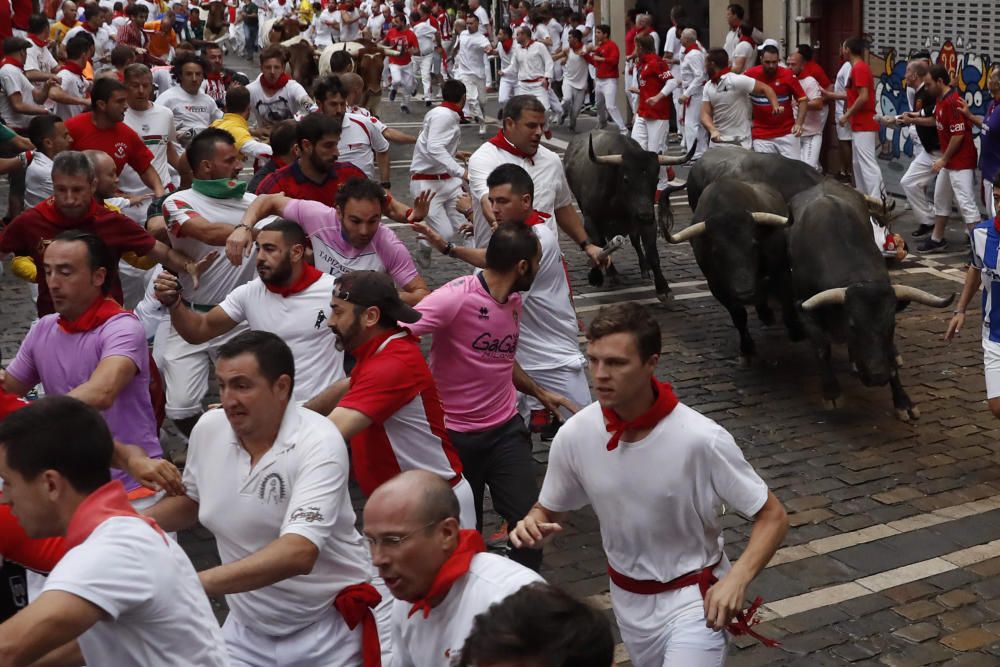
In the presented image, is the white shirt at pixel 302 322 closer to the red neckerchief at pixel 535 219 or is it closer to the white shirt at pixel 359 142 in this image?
the red neckerchief at pixel 535 219

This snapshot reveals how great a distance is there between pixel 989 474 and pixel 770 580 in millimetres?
2350

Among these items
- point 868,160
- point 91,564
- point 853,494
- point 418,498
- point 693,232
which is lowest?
point 853,494

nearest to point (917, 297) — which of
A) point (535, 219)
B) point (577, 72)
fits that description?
point (535, 219)

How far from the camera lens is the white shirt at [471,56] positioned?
2720 centimetres

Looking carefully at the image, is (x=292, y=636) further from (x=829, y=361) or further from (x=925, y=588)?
(x=829, y=361)

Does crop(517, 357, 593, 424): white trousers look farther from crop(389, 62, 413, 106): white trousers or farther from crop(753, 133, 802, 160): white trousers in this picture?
crop(389, 62, 413, 106): white trousers

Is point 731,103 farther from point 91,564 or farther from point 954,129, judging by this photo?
point 91,564

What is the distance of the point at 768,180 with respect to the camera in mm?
13141

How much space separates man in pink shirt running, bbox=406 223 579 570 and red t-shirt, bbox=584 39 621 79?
1831cm

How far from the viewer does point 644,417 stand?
187 inches

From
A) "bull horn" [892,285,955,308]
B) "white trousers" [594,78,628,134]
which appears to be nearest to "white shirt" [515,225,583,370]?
"bull horn" [892,285,955,308]

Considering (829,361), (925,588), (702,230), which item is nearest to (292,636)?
(925,588)

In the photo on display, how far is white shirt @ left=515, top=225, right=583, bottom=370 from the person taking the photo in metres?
8.30

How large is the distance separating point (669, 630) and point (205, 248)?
4755 mm
